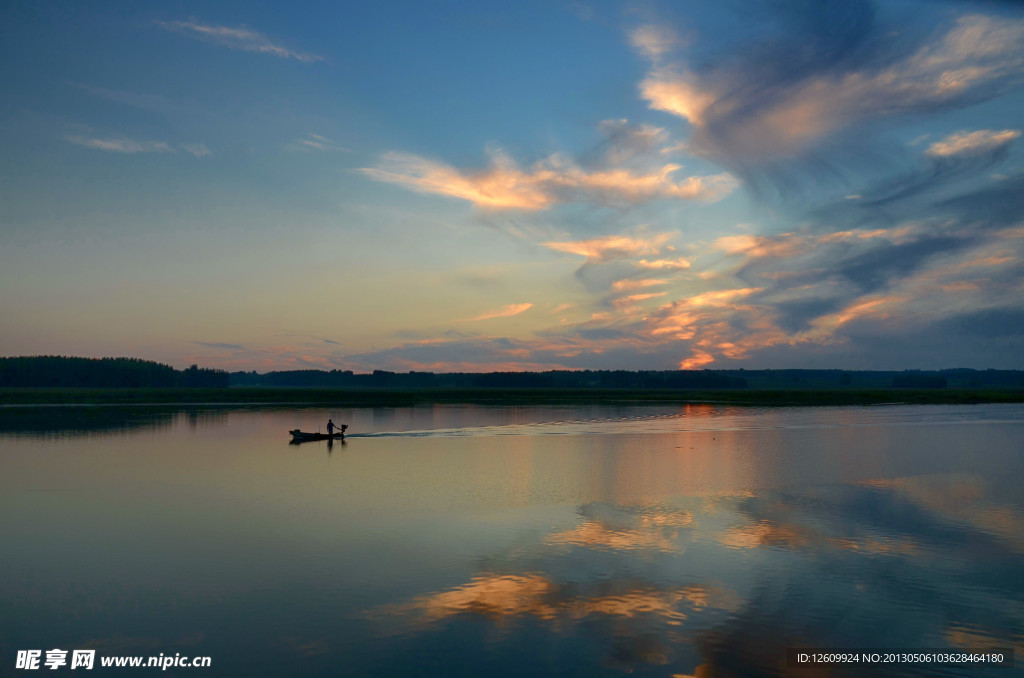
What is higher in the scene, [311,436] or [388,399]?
[388,399]

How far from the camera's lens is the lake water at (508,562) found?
1431 cm

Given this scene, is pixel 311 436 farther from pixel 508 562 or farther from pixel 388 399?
pixel 388 399

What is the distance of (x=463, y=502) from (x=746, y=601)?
15.4 metres

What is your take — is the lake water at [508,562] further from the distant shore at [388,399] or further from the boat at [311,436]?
the distant shore at [388,399]

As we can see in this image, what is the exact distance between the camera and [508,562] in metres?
20.4

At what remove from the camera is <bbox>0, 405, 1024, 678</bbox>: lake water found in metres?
14.3

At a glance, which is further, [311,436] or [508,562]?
[311,436]

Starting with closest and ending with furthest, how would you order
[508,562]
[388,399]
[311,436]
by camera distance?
1. [508,562]
2. [311,436]
3. [388,399]

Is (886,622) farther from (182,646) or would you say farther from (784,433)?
(784,433)

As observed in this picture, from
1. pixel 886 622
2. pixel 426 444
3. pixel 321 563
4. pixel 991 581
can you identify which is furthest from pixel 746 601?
pixel 426 444

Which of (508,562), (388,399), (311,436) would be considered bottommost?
(508,562)

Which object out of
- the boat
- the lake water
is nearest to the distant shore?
the boat

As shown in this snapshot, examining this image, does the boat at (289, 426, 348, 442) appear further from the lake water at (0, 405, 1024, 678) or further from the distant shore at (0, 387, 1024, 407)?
the distant shore at (0, 387, 1024, 407)

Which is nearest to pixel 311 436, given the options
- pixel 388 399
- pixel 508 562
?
pixel 508 562
